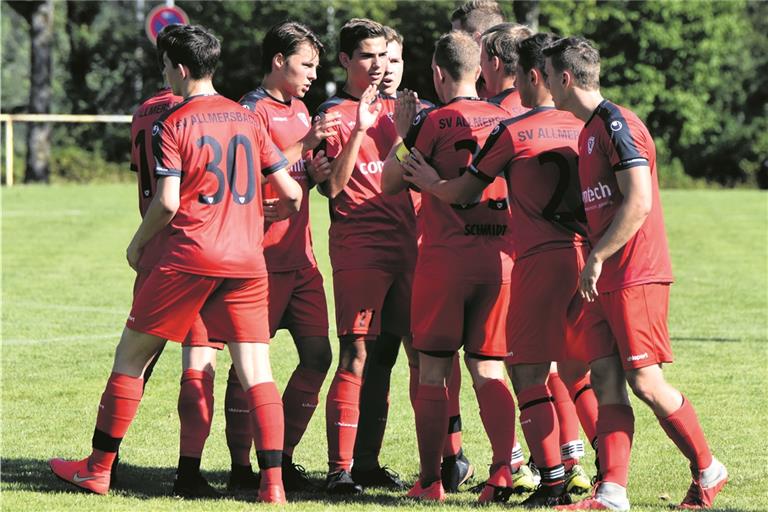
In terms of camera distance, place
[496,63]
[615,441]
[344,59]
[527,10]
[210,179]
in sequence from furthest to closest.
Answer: [527,10] < [344,59] < [496,63] < [210,179] < [615,441]

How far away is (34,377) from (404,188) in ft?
16.3

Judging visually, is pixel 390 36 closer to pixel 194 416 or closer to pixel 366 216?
pixel 366 216

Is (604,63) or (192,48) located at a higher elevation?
(604,63)

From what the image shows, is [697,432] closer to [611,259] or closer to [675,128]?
[611,259]

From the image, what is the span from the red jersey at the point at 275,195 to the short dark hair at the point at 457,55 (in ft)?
3.19

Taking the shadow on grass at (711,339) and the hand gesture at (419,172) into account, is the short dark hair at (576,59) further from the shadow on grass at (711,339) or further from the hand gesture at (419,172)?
the shadow on grass at (711,339)

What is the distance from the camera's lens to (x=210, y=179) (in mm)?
6730

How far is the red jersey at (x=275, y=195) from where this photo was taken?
7531 mm

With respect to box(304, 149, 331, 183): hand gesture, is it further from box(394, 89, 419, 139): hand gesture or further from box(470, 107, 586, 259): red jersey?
box(470, 107, 586, 259): red jersey

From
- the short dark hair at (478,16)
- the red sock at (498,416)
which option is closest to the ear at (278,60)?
the short dark hair at (478,16)

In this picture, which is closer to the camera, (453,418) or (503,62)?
(503,62)

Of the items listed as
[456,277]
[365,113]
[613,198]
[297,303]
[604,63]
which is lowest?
[297,303]

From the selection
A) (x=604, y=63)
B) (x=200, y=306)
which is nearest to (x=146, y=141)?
(x=200, y=306)

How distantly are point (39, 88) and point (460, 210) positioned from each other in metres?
32.8
